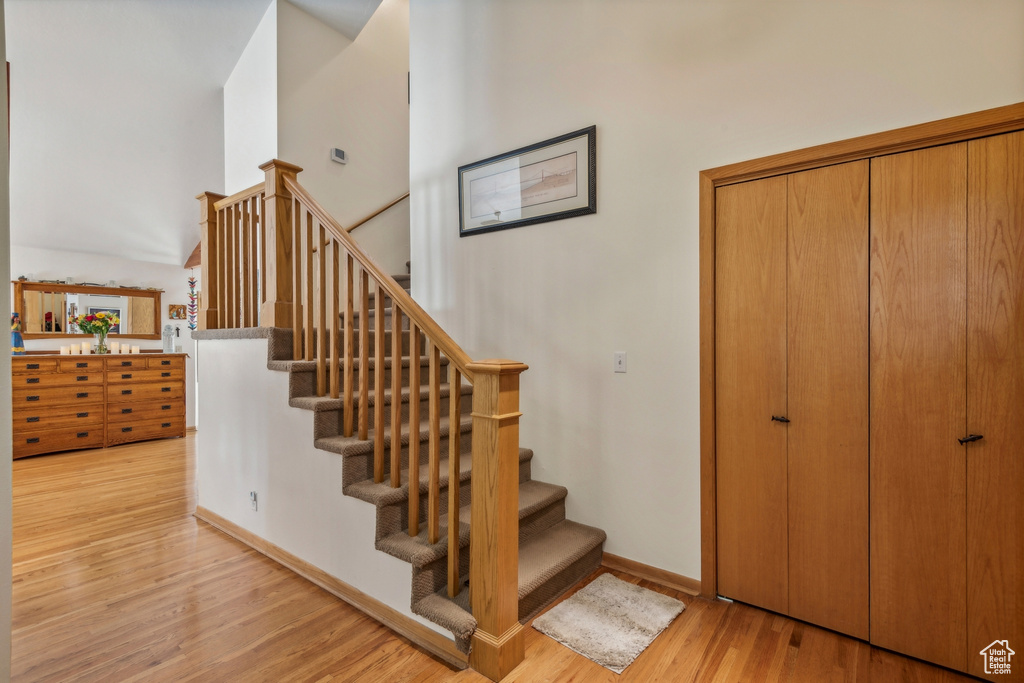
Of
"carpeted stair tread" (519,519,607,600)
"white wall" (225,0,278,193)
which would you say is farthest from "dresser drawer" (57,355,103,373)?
"carpeted stair tread" (519,519,607,600)

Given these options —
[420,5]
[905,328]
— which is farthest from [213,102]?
[905,328]

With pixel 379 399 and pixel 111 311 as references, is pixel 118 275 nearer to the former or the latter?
pixel 111 311

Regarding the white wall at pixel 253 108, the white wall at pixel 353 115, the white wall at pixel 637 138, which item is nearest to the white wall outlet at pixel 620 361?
the white wall at pixel 637 138

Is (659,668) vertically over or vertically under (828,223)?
under

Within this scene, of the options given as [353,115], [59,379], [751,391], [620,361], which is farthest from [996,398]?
[59,379]

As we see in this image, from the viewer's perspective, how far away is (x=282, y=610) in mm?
2121

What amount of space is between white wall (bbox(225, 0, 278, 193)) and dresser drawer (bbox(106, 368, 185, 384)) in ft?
8.97

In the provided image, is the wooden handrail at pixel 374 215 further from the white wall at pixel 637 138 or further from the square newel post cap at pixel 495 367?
the square newel post cap at pixel 495 367

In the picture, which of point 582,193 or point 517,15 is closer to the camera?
point 582,193

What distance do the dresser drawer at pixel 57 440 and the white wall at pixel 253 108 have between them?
10.6ft

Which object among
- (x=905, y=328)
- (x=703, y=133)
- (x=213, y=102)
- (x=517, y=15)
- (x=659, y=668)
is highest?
(x=213, y=102)

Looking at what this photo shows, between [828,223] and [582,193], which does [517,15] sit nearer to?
[582,193]

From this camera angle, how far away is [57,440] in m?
5.05

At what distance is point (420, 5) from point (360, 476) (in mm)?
3230
